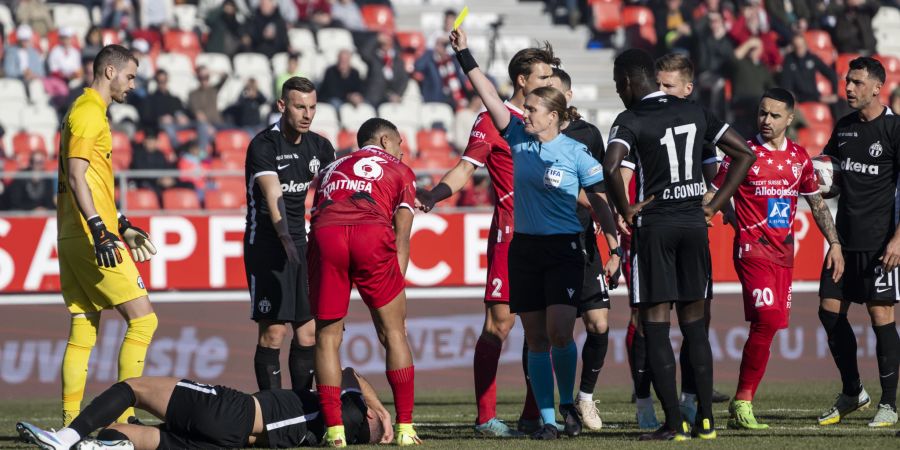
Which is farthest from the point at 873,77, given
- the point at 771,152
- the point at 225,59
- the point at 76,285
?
the point at 225,59

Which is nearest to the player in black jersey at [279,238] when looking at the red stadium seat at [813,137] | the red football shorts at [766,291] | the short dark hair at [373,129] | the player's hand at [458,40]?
the short dark hair at [373,129]

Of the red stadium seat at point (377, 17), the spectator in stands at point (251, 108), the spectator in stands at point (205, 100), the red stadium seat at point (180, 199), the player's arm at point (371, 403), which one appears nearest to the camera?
the player's arm at point (371, 403)

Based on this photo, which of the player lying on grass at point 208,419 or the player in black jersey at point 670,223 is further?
the player in black jersey at point 670,223

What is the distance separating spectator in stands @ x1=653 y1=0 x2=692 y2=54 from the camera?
21.8m

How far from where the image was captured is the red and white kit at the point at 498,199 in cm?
897

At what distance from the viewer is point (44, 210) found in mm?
15242

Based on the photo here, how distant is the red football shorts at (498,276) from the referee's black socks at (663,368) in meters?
1.37

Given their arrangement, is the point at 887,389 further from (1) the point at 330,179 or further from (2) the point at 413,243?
(2) the point at 413,243

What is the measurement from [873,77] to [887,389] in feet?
7.58

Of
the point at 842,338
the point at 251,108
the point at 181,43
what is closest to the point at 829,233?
the point at 842,338

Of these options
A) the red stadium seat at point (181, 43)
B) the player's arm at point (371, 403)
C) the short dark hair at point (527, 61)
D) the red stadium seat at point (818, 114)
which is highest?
the red stadium seat at point (181, 43)

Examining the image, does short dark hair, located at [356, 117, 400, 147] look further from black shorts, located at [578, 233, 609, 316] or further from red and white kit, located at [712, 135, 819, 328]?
red and white kit, located at [712, 135, 819, 328]

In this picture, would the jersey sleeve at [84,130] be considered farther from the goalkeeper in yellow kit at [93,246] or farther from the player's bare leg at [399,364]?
the player's bare leg at [399,364]

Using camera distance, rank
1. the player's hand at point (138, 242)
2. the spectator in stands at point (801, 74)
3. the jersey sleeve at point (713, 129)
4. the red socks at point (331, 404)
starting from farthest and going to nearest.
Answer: the spectator in stands at point (801, 74) < the player's hand at point (138, 242) < the jersey sleeve at point (713, 129) < the red socks at point (331, 404)
